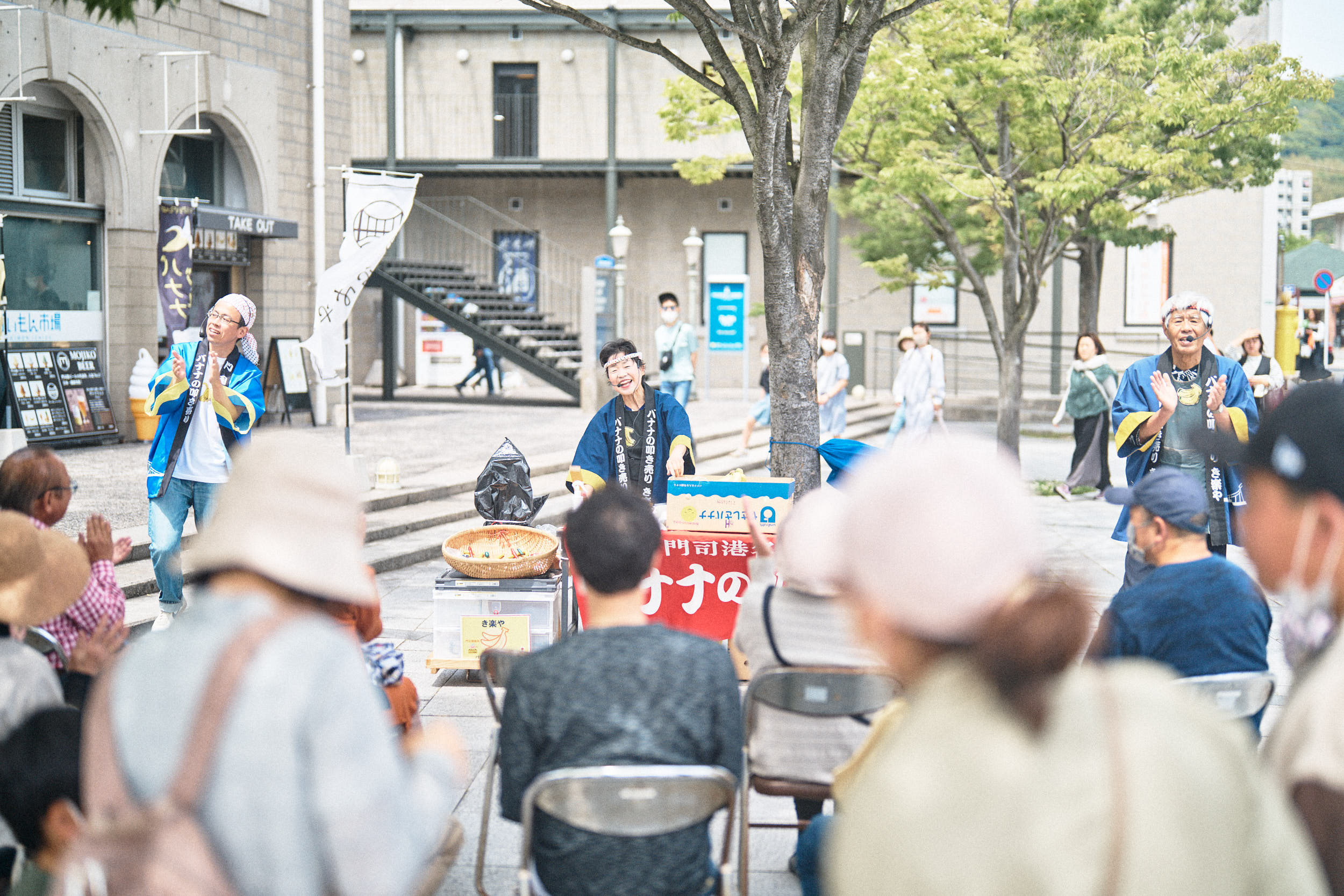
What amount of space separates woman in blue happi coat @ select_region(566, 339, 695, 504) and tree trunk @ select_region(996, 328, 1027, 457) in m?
9.16

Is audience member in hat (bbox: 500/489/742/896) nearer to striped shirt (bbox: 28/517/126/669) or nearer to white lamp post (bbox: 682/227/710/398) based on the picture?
striped shirt (bbox: 28/517/126/669)

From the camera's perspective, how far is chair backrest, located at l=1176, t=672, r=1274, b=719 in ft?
10.6

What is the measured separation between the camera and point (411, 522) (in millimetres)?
10430

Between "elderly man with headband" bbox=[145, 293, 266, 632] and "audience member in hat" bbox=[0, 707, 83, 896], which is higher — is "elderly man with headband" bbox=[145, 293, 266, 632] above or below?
above

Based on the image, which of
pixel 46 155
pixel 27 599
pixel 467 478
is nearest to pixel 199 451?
pixel 27 599

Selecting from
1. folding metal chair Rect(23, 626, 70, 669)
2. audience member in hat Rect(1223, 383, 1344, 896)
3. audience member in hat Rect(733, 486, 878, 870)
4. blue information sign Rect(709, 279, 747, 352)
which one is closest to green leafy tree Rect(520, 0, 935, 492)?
audience member in hat Rect(733, 486, 878, 870)

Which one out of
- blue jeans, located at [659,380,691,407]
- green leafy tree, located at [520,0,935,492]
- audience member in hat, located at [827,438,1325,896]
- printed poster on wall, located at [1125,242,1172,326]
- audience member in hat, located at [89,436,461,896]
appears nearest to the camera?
audience member in hat, located at [827,438,1325,896]

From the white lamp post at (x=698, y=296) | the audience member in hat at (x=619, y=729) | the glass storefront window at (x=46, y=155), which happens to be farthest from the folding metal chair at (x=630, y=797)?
the white lamp post at (x=698, y=296)

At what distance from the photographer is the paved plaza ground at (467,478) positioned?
4270 mm

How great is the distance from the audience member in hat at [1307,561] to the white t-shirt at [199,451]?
17.7ft

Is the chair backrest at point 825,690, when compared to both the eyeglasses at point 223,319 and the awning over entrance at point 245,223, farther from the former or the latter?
the awning over entrance at point 245,223

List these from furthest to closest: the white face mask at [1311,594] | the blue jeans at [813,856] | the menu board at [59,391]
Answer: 1. the menu board at [59,391]
2. the blue jeans at [813,856]
3. the white face mask at [1311,594]

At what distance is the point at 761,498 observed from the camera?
615 cm

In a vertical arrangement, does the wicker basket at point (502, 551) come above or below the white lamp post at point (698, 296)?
below
